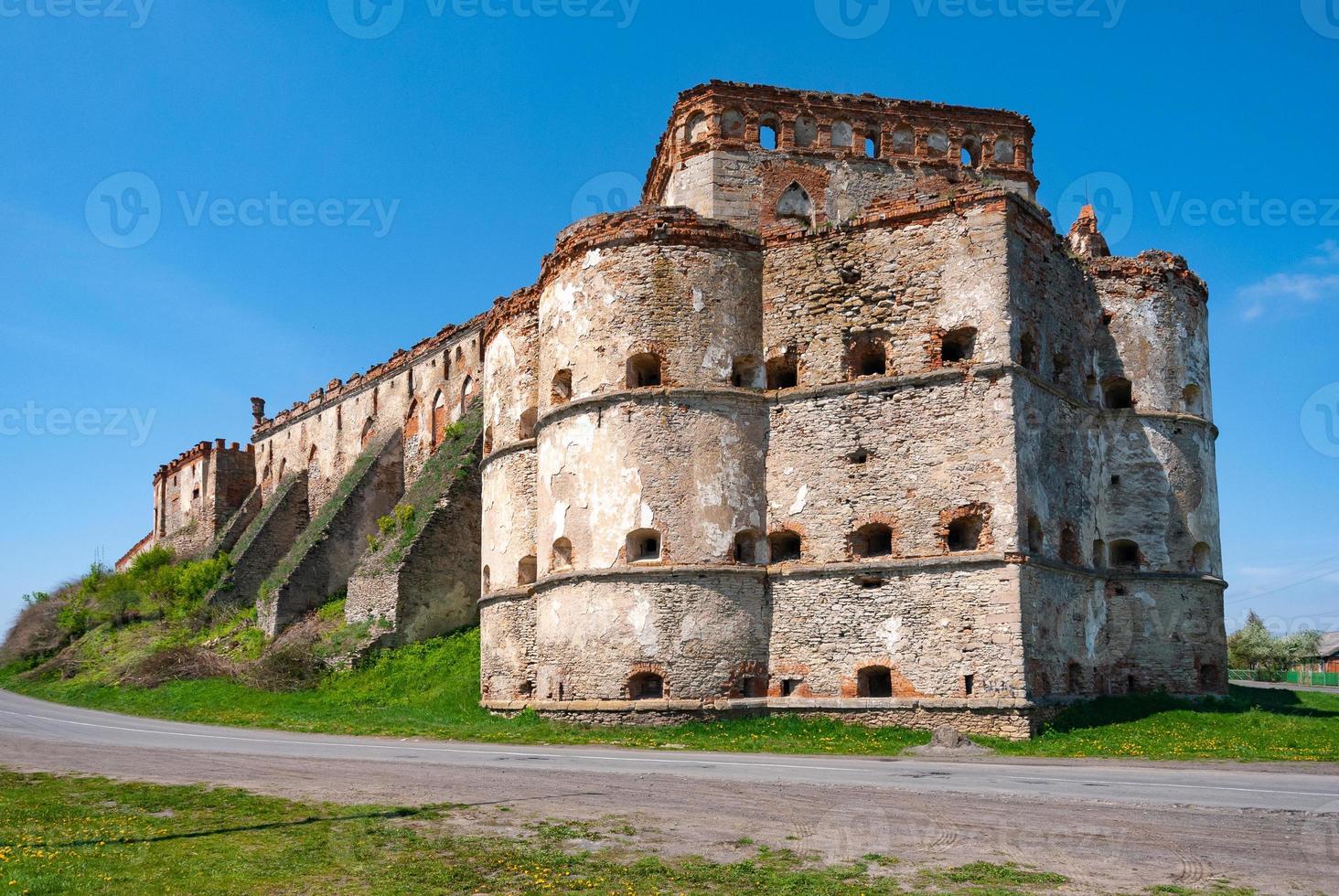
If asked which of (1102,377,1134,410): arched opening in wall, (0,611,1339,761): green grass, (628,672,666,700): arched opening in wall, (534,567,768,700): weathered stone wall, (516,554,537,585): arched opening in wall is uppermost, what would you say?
(1102,377,1134,410): arched opening in wall

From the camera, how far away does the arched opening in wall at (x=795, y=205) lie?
29.6m

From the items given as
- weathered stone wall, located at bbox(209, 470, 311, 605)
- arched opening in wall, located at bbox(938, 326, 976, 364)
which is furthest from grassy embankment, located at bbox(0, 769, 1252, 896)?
weathered stone wall, located at bbox(209, 470, 311, 605)

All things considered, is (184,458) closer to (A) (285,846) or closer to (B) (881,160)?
(B) (881,160)

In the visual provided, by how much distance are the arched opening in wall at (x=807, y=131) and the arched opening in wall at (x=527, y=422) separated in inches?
400

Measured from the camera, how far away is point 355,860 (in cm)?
983

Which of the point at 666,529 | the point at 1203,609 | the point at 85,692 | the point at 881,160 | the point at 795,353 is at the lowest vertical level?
the point at 85,692

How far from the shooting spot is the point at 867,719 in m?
22.1

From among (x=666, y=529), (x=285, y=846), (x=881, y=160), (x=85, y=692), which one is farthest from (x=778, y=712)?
(x=85, y=692)

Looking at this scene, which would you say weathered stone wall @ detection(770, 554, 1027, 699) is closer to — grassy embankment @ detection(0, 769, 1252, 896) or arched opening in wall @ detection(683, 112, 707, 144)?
grassy embankment @ detection(0, 769, 1252, 896)

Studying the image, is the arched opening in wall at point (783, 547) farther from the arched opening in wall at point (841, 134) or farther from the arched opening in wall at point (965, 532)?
the arched opening in wall at point (841, 134)

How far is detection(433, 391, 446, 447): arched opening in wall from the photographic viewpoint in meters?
43.4

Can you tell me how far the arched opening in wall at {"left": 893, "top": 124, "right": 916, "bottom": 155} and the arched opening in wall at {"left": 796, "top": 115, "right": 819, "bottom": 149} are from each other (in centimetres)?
245

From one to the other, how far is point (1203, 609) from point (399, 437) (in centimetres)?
3086

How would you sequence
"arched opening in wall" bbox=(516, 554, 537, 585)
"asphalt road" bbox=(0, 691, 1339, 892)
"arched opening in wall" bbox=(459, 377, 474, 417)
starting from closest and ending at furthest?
"asphalt road" bbox=(0, 691, 1339, 892), "arched opening in wall" bbox=(516, 554, 537, 585), "arched opening in wall" bbox=(459, 377, 474, 417)
